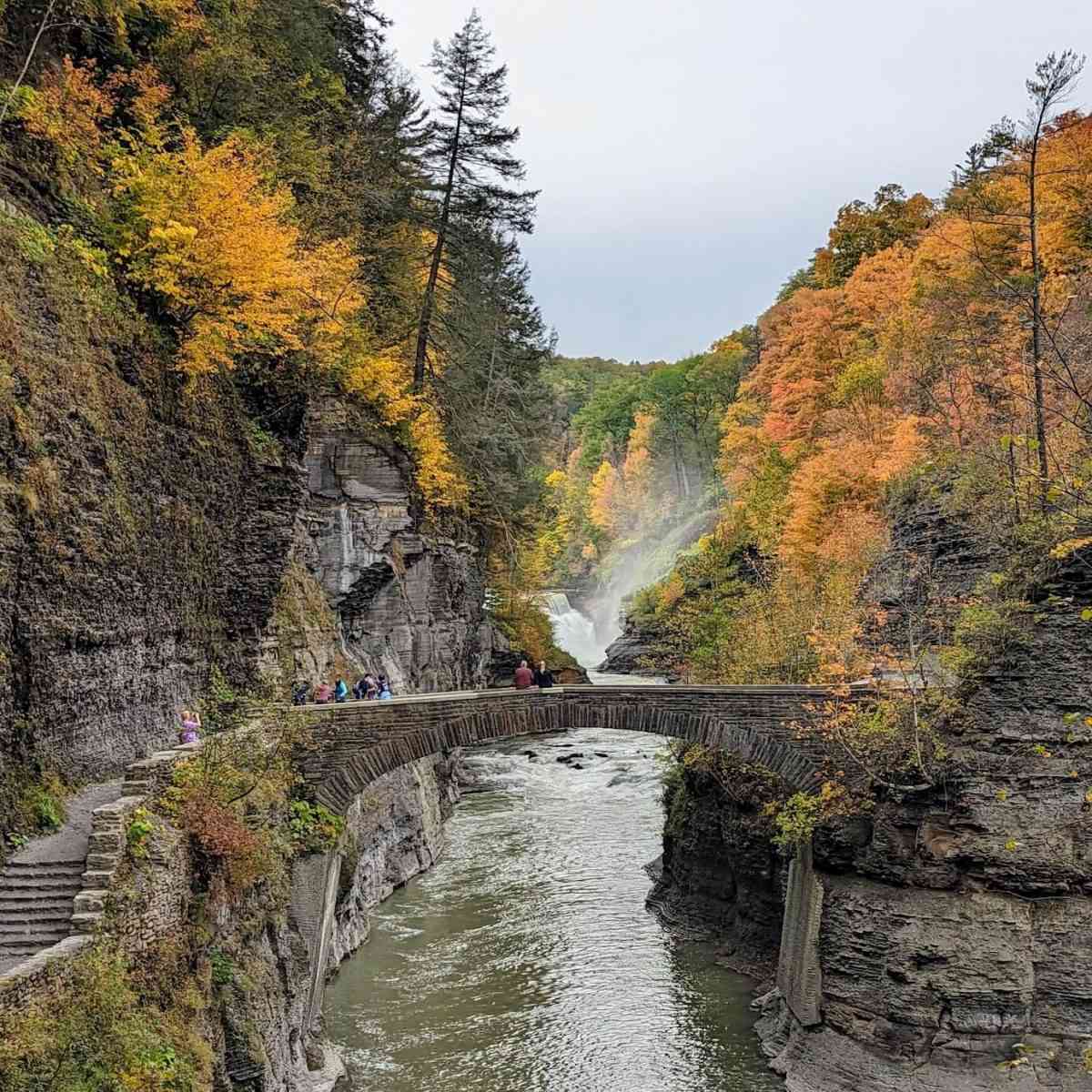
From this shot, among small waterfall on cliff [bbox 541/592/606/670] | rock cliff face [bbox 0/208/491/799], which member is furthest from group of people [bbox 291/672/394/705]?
small waterfall on cliff [bbox 541/592/606/670]

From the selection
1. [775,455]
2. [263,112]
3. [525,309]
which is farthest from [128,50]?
[775,455]

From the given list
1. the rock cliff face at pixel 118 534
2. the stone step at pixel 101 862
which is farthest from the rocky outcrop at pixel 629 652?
the stone step at pixel 101 862

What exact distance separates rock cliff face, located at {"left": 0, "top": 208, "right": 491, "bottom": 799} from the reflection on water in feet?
23.0

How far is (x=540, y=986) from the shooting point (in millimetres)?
21484

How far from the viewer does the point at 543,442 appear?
155 feet

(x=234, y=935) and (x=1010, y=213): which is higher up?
(x=1010, y=213)

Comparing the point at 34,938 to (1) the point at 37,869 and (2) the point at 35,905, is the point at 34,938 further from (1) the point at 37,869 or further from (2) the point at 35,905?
(1) the point at 37,869

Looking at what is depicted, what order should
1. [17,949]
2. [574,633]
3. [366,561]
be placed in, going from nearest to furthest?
1. [17,949]
2. [366,561]
3. [574,633]

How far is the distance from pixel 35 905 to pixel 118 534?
20.7 feet

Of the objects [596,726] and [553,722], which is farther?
[553,722]

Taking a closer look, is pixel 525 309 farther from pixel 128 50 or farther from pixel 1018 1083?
pixel 1018 1083

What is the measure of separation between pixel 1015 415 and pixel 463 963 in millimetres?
19385

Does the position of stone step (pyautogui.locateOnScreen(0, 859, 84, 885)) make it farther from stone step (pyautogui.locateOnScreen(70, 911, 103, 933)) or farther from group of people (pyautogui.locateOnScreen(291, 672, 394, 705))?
group of people (pyautogui.locateOnScreen(291, 672, 394, 705))

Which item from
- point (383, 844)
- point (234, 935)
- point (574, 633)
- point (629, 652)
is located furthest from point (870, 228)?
point (234, 935)
